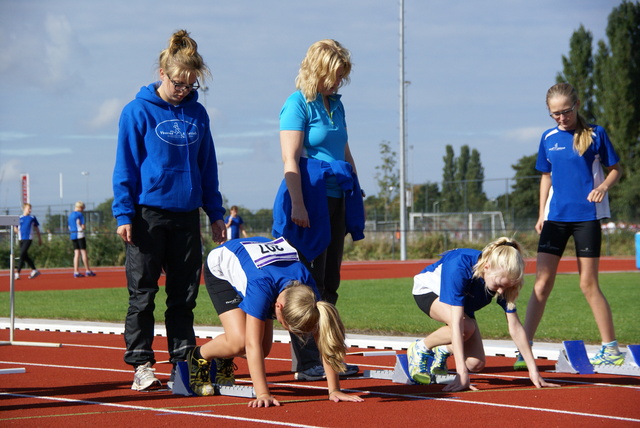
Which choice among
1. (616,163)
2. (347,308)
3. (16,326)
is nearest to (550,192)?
(616,163)

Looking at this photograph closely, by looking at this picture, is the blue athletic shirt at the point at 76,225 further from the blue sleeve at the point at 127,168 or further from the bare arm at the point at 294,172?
the bare arm at the point at 294,172

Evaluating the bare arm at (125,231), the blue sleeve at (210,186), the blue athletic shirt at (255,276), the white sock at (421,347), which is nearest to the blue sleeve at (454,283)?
the white sock at (421,347)

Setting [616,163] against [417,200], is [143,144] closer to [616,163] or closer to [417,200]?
[616,163]

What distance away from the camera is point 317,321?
14.8 ft

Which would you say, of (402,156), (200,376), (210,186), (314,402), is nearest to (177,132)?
(210,186)

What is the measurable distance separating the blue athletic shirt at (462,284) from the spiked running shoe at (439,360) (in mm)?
312

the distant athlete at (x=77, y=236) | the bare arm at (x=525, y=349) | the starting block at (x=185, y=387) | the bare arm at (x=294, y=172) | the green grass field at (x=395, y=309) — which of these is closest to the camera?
the starting block at (x=185, y=387)

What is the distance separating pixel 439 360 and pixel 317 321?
5.17 feet

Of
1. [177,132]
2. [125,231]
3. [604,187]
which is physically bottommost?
[125,231]

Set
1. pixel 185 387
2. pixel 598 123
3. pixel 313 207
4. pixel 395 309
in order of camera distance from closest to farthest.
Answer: pixel 185 387 → pixel 313 207 → pixel 395 309 → pixel 598 123

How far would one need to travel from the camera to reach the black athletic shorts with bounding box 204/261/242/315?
5.36m

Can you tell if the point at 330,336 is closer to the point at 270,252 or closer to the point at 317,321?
the point at 317,321

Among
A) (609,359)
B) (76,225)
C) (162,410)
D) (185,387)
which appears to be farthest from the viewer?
(76,225)

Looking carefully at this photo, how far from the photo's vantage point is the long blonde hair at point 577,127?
6.12 meters
